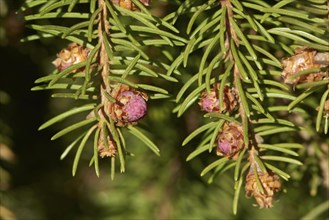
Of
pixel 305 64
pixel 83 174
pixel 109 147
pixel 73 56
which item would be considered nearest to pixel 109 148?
pixel 109 147

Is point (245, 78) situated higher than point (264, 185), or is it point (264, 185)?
point (245, 78)

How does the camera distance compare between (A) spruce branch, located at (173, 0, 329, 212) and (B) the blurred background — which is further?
(B) the blurred background

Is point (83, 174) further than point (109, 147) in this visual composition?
Yes

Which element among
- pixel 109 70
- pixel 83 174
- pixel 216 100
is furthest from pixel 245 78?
pixel 83 174

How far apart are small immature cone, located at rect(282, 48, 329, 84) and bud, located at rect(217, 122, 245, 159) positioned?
8cm

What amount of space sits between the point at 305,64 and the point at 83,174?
905 millimetres

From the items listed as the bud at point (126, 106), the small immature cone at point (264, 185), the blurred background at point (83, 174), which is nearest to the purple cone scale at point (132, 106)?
the bud at point (126, 106)

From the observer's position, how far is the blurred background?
117 centimetres

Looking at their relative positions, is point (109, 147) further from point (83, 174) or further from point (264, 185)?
point (83, 174)

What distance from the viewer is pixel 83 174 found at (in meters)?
1.47

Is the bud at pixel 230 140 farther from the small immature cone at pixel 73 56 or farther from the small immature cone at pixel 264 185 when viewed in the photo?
the small immature cone at pixel 73 56

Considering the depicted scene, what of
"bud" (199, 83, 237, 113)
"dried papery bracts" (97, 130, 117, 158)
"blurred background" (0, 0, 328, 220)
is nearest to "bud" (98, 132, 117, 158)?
"dried papery bracts" (97, 130, 117, 158)

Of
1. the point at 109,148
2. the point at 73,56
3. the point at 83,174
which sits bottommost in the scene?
the point at 83,174

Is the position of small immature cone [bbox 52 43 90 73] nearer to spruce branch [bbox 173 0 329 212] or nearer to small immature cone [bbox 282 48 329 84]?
spruce branch [bbox 173 0 329 212]
